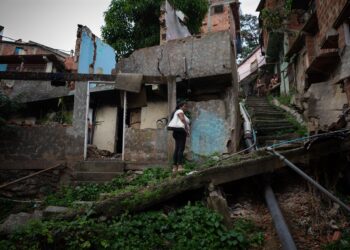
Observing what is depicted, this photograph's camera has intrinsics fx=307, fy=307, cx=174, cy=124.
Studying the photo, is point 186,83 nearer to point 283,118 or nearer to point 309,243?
point 283,118

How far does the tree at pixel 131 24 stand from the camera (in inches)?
603

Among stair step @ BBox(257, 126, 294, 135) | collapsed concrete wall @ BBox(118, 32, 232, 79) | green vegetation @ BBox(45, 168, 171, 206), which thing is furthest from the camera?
stair step @ BBox(257, 126, 294, 135)

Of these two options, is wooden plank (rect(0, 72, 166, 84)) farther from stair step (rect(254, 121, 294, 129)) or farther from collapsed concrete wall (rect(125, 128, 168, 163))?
stair step (rect(254, 121, 294, 129))

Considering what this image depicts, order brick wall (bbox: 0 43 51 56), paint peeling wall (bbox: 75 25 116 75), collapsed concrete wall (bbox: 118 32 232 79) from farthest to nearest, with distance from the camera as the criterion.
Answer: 1. brick wall (bbox: 0 43 51 56)
2. paint peeling wall (bbox: 75 25 116 75)
3. collapsed concrete wall (bbox: 118 32 232 79)

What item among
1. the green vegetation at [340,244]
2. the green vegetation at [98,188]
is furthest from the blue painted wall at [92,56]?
the green vegetation at [340,244]

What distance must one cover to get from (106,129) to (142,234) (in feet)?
23.9

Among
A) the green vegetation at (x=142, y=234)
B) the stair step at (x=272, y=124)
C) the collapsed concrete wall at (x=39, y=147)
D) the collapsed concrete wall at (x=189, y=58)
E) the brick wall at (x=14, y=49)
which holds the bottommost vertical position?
the green vegetation at (x=142, y=234)

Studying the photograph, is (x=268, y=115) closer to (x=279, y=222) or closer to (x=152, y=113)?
(x=152, y=113)

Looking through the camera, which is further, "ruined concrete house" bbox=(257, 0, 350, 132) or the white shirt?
the white shirt

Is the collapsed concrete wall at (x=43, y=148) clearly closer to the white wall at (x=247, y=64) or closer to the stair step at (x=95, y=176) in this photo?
the stair step at (x=95, y=176)

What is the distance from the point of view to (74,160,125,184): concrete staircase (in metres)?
8.84

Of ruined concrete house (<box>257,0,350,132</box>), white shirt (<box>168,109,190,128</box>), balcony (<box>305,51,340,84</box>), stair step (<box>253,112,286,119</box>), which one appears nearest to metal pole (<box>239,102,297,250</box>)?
ruined concrete house (<box>257,0,350,132</box>)

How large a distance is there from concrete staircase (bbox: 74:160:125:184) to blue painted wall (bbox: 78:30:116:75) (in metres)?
4.87

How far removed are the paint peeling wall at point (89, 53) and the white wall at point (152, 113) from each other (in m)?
3.40
